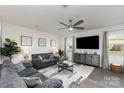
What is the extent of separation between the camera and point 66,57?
7.73m

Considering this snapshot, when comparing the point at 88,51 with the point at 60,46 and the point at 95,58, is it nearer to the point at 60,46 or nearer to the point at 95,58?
the point at 95,58

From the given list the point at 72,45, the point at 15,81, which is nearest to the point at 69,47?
the point at 72,45

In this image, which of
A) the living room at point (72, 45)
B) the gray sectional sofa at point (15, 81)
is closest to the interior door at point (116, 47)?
the living room at point (72, 45)

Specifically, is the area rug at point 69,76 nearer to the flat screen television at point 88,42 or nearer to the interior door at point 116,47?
the interior door at point 116,47

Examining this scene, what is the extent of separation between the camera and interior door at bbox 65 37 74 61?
724cm

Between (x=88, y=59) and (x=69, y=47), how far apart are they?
2.20 metres

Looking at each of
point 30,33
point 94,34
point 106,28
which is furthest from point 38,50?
point 106,28

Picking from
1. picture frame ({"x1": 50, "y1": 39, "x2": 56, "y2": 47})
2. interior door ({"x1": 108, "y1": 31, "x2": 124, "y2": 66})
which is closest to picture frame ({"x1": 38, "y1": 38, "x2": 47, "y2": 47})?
picture frame ({"x1": 50, "y1": 39, "x2": 56, "y2": 47})

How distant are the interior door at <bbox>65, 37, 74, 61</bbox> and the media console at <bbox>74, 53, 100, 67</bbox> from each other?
68 cm

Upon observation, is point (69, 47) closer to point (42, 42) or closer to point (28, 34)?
point (42, 42)

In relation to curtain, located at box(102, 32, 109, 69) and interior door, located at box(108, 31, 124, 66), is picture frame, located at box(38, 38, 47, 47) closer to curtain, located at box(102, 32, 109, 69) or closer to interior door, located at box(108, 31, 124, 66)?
curtain, located at box(102, 32, 109, 69)

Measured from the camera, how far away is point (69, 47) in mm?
7699

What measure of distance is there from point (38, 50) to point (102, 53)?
403 centimetres

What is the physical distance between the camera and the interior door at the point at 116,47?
4840 millimetres
